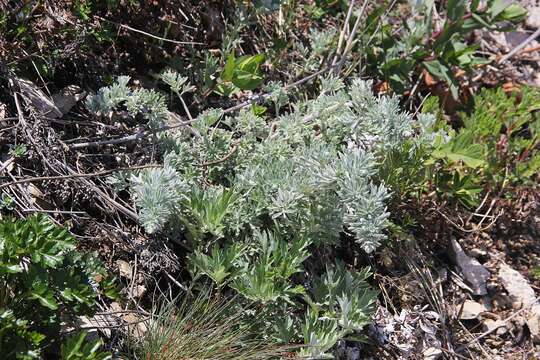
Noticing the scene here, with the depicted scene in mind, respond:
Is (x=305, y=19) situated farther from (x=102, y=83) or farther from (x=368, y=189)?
(x=368, y=189)

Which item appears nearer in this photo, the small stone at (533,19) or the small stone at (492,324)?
the small stone at (492,324)

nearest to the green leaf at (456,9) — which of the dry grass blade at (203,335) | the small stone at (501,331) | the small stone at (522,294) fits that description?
the small stone at (522,294)

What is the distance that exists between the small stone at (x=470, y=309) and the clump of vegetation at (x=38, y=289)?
184 cm

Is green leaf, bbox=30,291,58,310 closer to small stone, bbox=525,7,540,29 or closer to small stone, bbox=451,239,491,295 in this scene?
small stone, bbox=451,239,491,295

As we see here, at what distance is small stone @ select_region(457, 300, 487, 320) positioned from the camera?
346 centimetres

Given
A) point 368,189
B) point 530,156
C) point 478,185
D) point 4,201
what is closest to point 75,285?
point 4,201

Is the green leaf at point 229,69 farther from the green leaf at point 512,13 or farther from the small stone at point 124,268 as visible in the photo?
the green leaf at point 512,13

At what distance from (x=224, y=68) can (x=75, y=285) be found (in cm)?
145

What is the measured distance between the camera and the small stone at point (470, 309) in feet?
11.3

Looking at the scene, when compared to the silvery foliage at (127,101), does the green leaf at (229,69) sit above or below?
above

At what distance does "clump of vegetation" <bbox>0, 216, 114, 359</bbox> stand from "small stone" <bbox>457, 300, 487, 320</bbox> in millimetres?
1844

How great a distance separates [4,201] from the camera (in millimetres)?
2744

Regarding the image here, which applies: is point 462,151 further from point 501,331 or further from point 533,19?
point 533,19

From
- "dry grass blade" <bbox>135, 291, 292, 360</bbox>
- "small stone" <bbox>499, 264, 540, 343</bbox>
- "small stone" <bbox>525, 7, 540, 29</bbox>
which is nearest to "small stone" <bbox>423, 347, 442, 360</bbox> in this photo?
"small stone" <bbox>499, 264, 540, 343</bbox>
